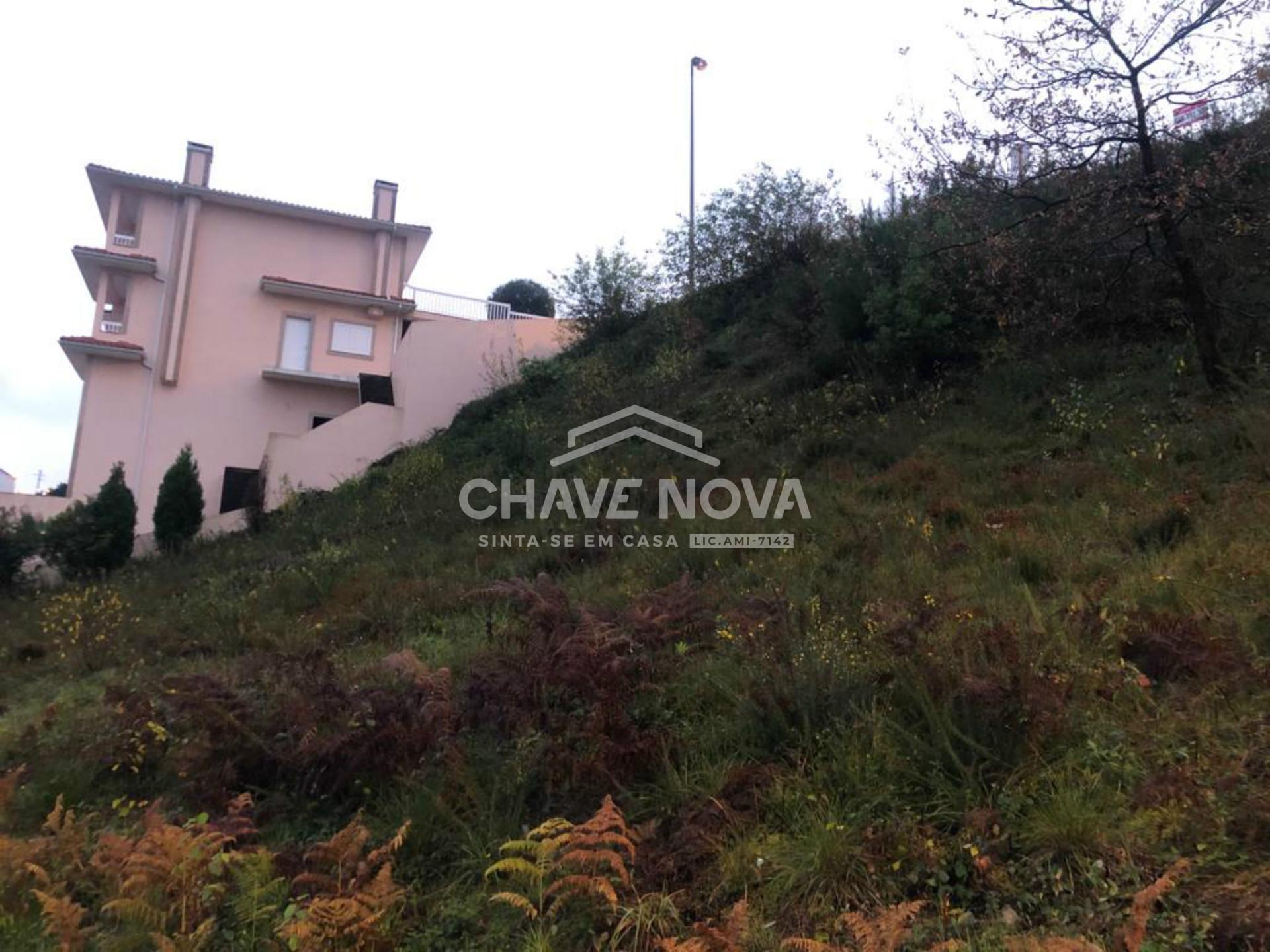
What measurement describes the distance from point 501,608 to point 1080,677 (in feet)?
15.6

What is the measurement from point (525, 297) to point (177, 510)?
16.6m

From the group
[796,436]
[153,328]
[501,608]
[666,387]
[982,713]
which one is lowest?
[982,713]

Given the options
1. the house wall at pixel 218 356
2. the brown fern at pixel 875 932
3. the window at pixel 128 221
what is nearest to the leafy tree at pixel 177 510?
the house wall at pixel 218 356

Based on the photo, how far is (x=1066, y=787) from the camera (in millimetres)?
3229

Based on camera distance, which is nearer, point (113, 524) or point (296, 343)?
point (113, 524)

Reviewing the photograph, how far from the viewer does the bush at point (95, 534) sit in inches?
549

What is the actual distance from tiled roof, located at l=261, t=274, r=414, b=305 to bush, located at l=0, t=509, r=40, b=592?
36.8 feet

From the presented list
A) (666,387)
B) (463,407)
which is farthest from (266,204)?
(666,387)

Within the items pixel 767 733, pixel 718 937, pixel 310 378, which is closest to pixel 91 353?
pixel 310 378

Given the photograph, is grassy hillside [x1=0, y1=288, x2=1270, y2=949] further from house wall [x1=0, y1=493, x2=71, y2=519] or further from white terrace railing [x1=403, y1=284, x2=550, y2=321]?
white terrace railing [x1=403, y1=284, x2=550, y2=321]

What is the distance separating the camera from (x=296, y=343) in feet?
78.6

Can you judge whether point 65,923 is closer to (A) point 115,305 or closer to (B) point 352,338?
(B) point 352,338

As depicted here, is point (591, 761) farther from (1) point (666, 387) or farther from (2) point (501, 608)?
(1) point (666, 387)

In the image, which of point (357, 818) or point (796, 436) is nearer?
point (357, 818)
